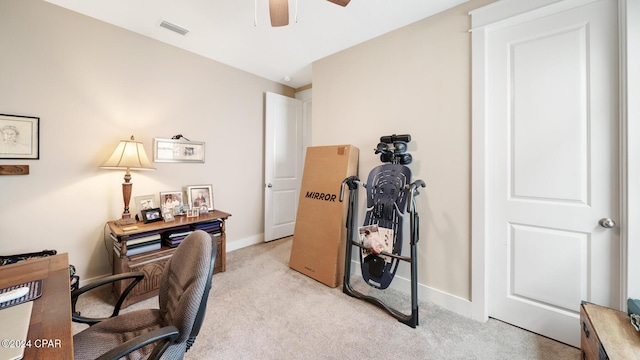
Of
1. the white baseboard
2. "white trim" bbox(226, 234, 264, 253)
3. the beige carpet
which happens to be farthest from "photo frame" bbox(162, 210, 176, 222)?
the white baseboard

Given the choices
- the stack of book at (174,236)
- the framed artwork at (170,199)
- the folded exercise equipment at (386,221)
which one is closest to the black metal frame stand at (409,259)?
the folded exercise equipment at (386,221)

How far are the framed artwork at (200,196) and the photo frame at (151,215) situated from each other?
1.33 feet

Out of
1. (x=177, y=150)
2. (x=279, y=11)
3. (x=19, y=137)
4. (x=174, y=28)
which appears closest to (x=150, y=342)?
(x=279, y=11)

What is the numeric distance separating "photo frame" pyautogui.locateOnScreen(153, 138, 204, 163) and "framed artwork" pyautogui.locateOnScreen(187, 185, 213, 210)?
34cm

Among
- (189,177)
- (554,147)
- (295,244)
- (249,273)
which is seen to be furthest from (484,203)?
(189,177)

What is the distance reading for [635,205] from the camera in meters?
1.41

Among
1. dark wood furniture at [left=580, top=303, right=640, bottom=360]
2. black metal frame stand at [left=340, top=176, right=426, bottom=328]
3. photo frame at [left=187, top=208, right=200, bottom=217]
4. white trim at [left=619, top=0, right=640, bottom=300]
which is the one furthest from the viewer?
photo frame at [left=187, top=208, right=200, bottom=217]

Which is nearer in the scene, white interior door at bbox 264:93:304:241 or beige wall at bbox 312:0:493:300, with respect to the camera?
beige wall at bbox 312:0:493:300

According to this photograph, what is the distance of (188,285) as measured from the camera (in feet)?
3.40

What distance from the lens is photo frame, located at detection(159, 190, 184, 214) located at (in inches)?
103

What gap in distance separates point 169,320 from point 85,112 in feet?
7.47

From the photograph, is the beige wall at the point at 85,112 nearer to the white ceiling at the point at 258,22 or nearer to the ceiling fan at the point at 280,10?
the white ceiling at the point at 258,22

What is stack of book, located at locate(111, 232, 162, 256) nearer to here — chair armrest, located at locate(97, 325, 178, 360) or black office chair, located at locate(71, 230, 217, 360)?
black office chair, located at locate(71, 230, 217, 360)

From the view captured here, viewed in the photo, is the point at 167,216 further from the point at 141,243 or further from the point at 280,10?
the point at 280,10
